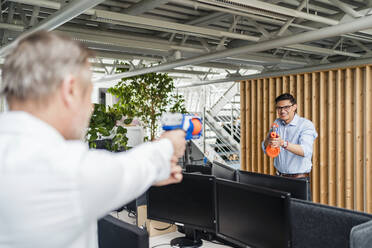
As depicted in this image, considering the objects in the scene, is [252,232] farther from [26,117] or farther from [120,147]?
[120,147]

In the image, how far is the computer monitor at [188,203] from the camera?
2.31m

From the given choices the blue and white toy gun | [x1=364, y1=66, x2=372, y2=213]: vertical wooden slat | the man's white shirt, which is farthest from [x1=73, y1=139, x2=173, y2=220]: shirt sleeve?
[x1=364, y1=66, x2=372, y2=213]: vertical wooden slat

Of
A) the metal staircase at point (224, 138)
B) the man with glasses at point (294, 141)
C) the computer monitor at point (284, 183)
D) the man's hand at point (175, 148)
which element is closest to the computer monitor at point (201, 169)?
the computer monitor at point (284, 183)

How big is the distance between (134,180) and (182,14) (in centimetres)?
465

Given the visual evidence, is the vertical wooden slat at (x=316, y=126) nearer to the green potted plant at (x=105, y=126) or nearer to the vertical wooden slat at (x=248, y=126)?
the vertical wooden slat at (x=248, y=126)

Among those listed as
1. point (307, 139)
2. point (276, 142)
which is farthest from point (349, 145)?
point (276, 142)

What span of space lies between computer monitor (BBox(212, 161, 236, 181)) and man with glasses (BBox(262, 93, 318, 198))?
913 millimetres

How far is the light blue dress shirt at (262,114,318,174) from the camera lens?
374cm

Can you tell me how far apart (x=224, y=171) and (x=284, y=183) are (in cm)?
63

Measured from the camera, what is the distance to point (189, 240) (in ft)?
8.34

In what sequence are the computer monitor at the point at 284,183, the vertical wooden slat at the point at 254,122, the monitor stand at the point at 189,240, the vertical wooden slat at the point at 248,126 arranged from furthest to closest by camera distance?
the vertical wooden slat at the point at 248,126
the vertical wooden slat at the point at 254,122
the monitor stand at the point at 189,240
the computer monitor at the point at 284,183

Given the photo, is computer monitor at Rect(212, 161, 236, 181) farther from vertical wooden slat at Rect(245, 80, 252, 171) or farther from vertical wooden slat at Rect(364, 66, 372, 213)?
vertical wooden slat at Rect(245, 80, 252, 171)

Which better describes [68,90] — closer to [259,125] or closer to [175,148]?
[175,148]

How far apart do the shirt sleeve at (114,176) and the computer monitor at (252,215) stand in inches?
43.0
